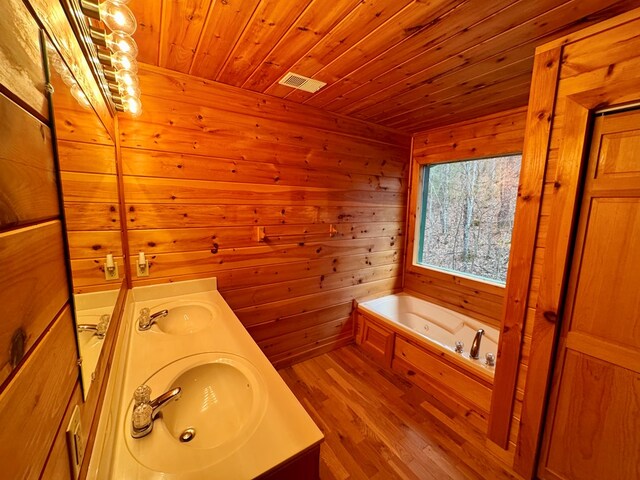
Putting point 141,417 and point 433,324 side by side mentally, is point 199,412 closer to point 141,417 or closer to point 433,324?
point 141,417

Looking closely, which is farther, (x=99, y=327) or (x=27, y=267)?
(x=99, y=327)

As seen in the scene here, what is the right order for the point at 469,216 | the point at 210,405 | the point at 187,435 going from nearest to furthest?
the point at 187,435 < the point at 210,405 < the point at 469,216

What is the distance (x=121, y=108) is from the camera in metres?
1.46

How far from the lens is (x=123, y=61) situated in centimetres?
103

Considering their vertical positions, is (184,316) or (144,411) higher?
(144,411)

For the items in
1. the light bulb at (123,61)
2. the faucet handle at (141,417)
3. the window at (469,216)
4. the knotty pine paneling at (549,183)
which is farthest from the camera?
the window at (469,216)

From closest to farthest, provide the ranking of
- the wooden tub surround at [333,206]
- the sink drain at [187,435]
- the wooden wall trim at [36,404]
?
the wooden wall trim at [36,404]
the wooden tub surround at [333,206]
the sink drain at [187,435]

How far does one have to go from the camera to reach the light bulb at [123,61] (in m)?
1.01

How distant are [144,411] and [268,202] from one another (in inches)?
61.8

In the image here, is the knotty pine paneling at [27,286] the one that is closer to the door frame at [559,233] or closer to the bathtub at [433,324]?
the door frame at [559,233]

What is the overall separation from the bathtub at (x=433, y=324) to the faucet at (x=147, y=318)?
1.85 metres

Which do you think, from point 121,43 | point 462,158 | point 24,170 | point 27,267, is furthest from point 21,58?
point 462,158

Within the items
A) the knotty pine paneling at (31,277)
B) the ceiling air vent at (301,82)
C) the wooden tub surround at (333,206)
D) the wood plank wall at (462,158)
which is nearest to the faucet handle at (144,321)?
the wooden tub surround at (333,206)

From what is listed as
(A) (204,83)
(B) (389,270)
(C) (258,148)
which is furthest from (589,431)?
(A) (204,83)
